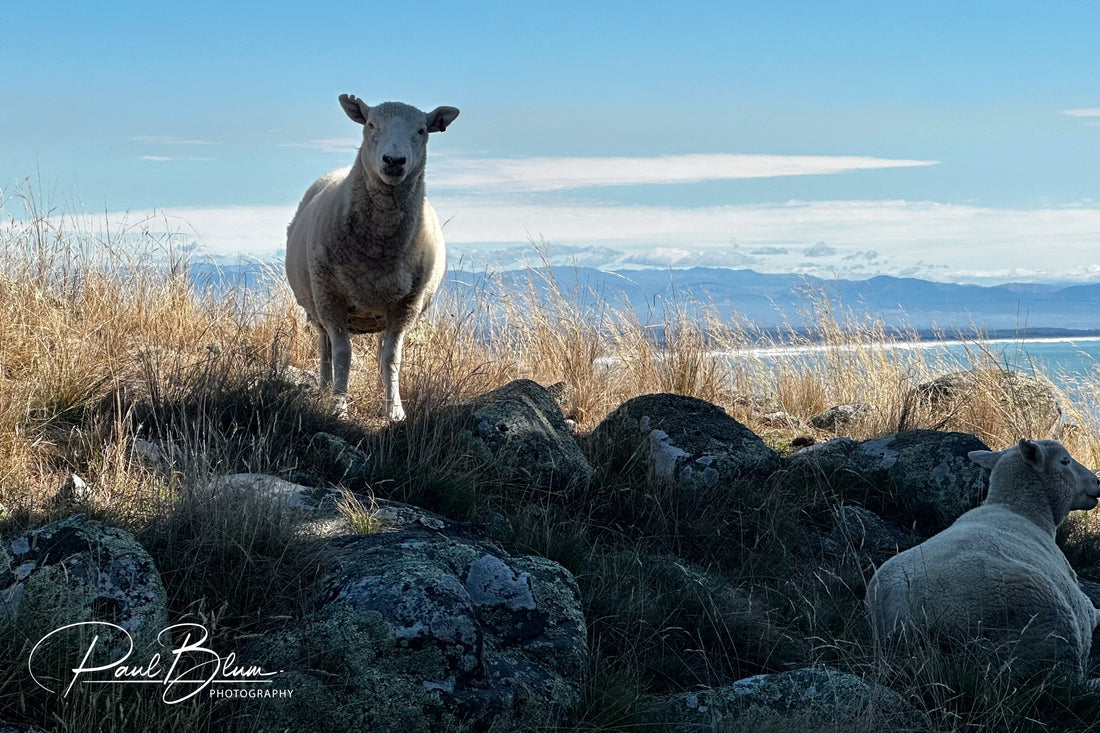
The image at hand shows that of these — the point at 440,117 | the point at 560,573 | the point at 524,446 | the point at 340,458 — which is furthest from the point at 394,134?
the point at 560,573

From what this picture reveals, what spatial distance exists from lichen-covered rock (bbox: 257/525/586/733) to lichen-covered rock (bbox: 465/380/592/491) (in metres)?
2.34

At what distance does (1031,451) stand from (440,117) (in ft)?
14.5

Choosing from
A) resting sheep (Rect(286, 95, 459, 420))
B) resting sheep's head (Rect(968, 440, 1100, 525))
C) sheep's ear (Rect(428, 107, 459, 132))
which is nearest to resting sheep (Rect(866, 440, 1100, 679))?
resting sheep's head (Rect(968, 440, 1100, 525))

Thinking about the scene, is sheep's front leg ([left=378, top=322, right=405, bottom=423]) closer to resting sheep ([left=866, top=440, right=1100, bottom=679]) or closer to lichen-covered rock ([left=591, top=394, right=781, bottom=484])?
lichen-covered rock ([left=591, top=394, right=781, bottom=484])

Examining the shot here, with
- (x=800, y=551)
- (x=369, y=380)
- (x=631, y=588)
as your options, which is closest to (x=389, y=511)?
(x=631, y=588)

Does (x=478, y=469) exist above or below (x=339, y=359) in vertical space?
below

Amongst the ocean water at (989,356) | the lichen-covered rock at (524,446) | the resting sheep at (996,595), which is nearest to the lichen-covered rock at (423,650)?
the resting sheep at (996,595)

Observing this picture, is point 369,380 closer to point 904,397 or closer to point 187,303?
point 187,303

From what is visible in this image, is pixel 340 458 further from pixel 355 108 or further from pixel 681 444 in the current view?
pixel 355 108

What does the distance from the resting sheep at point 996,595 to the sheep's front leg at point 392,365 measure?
3.48 meters

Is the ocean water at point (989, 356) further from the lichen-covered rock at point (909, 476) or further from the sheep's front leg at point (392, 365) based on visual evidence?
the sheep's front leg at point (392, 365)

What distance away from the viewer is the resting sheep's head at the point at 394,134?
6.62 metres

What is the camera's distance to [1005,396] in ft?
32.1

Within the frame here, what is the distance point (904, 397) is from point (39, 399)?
7.05 metres
